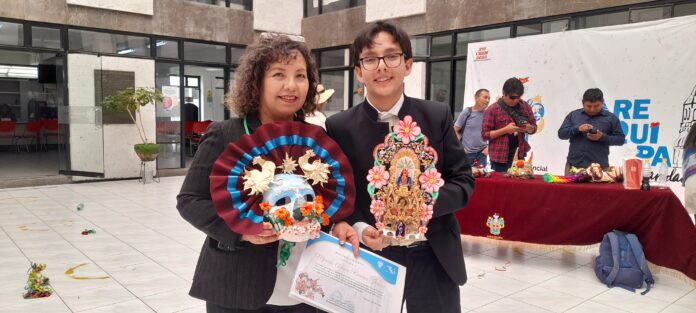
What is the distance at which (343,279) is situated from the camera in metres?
1.45

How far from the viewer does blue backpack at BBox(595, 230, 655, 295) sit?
3846mm

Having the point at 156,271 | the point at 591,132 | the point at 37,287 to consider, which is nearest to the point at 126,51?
the point at 156,271

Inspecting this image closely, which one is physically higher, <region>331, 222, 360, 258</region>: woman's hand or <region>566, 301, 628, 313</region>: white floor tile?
<region>331, 222, 360, 258</region>: woman's hand

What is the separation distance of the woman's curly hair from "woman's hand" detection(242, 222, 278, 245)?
1.31ft

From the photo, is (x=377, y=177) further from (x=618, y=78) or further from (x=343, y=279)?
(x=618, y=78)

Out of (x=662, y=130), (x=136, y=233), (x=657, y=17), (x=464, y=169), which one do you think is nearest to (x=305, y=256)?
(x=464, y=169)

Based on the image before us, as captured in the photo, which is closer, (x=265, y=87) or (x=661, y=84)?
(x=265, y=87)

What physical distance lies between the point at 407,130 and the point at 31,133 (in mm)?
17842

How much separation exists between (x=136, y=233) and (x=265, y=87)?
15.5 feet

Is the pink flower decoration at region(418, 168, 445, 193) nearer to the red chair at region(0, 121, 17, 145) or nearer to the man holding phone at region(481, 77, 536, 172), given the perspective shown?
the man holding phone at region(481, 77, 536, 172)

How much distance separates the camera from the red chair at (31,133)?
15.4 meters

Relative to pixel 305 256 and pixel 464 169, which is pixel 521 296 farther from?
pixel 305 256

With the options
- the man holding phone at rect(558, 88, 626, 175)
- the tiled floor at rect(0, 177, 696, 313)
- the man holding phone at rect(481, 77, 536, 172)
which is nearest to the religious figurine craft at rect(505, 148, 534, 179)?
the man holding phone at rect(481, 77, 536, 172)

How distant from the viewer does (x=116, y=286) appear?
3.82m
